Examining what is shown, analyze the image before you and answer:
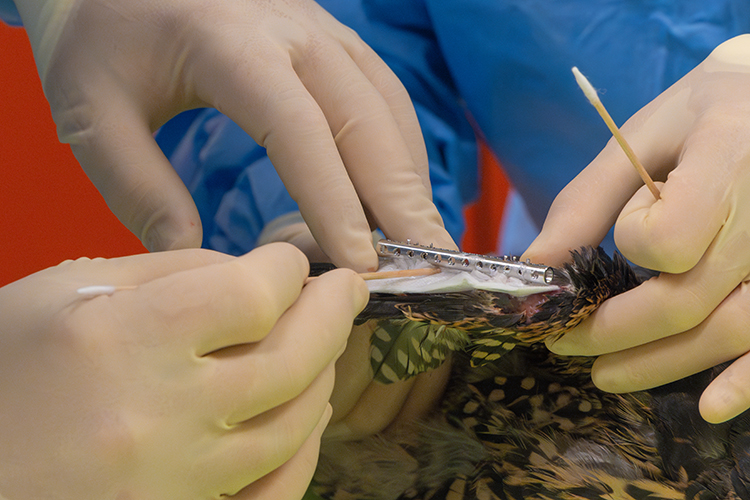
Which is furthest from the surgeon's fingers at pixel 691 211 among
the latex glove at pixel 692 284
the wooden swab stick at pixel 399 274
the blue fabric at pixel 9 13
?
the blue fabric at pixel 9 13

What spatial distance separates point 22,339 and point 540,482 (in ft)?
1.40

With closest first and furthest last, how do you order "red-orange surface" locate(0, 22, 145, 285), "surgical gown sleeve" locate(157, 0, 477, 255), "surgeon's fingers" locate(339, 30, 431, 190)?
"surgeon's fingers" locate(339, 30, 431, 190), "surgical gown sleeve" locate(157, 0, 477, 255), "red-orange surface" locate(0, 22, 145, 285)

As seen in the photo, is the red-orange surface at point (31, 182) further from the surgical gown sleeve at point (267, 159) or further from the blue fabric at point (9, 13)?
the surgical gown sleeve at point (267, 159)

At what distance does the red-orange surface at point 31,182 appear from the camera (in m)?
0.98

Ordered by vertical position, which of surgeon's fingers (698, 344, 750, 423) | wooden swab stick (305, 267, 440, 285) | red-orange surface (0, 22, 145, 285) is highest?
wooden swab stick (305, 267, 440, 285)

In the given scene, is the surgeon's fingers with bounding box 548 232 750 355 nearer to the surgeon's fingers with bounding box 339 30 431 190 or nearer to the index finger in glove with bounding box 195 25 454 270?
the index finger in glove with bounding box 195 25 454 270

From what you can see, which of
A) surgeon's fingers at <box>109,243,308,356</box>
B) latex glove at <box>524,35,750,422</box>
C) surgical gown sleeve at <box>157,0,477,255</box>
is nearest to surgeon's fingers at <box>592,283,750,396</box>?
latex glove at <box>524,35,750,422</box>

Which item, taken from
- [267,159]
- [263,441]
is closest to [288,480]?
[263,441]

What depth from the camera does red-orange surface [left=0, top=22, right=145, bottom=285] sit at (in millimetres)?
981

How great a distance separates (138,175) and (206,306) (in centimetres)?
41

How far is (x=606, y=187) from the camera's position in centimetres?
57

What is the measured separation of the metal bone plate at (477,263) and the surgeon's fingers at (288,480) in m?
0.20

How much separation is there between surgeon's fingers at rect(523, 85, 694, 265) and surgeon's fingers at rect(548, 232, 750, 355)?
0.35ft

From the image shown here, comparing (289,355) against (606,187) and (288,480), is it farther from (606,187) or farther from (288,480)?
(606,187)
